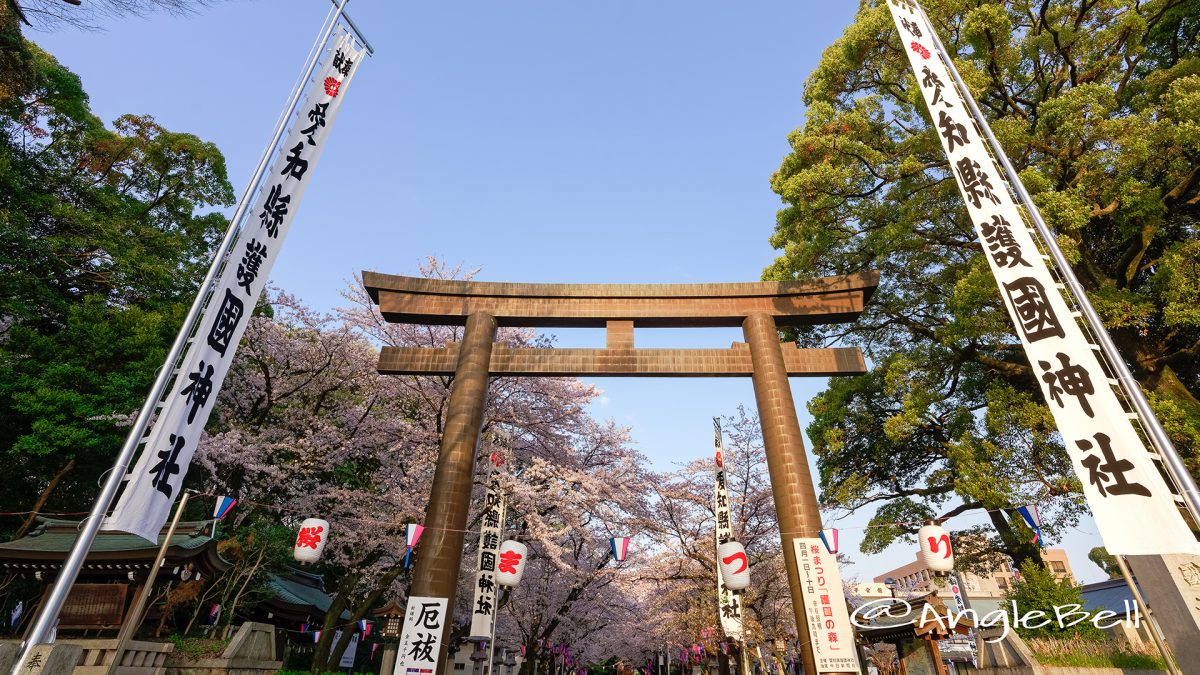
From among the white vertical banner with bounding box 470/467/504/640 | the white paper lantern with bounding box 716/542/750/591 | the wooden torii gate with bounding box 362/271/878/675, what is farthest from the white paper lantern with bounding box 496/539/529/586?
the white paper lantern with bounding box 716/542/750/591

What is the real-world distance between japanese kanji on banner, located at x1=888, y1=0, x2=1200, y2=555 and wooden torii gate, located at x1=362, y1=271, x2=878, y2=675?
418 cm

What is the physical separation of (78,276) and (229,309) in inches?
555

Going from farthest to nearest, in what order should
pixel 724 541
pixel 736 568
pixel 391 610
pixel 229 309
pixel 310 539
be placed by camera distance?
pixel 724 541 < pixel 391 610 < pixel 736 568 < pixel 310 539 < pixel 229 309

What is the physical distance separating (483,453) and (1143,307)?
14179 millimetres

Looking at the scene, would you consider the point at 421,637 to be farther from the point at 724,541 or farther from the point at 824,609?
the point at 724,541

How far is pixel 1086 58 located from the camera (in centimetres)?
1130

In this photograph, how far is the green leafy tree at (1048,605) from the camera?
922cm

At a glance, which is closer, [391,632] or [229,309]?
[229,309]

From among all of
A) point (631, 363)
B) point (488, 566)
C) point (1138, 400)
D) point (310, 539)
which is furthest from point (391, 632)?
point (1138, 400)

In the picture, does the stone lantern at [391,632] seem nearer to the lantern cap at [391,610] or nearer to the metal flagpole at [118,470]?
the lantern cap at [391,610]

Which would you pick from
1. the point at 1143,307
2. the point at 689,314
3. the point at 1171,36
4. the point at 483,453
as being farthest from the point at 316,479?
the point at 1171,36

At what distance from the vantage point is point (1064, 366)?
5531 millimetres

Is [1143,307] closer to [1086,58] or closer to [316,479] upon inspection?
[1086,58]

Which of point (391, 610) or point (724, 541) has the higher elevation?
point (724, 541)
